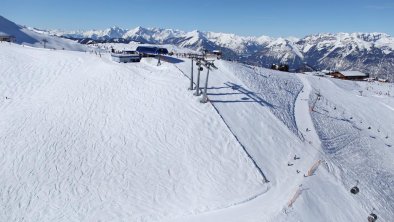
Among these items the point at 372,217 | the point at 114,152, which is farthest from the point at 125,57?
the point at 372,217

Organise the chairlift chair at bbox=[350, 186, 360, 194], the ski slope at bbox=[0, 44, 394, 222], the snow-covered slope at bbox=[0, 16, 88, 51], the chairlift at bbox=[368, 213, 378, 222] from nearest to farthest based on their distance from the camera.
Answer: the ski slope at bbox=[0, 44, 394, 222] → the chairlift at bbox=[368, 213, 378, 222] → the chairlift chair at bbox=[350, 186, 360, 194] → the snow-covered slope at bbox=[0, 16, 88, 51]

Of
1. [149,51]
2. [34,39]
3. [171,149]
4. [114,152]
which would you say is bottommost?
[114,152]

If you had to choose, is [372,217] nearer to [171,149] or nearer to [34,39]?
[171,149]

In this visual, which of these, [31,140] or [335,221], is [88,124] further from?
[335,221]

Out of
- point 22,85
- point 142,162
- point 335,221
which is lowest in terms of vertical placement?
point 335,221

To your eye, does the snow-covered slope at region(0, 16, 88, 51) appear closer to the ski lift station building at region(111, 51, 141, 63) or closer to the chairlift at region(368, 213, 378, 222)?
the ski lift station building at region(111, 51, 141, 63)

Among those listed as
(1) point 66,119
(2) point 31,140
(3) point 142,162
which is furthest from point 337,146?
(2) point 31,140

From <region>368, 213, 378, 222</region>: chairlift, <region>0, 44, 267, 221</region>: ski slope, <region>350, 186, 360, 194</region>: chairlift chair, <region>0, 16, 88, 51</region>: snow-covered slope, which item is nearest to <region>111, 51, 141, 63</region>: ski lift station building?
<region>0, 44, 267, 221</region>: ski slope

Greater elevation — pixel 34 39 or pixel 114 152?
pixel 34 39
